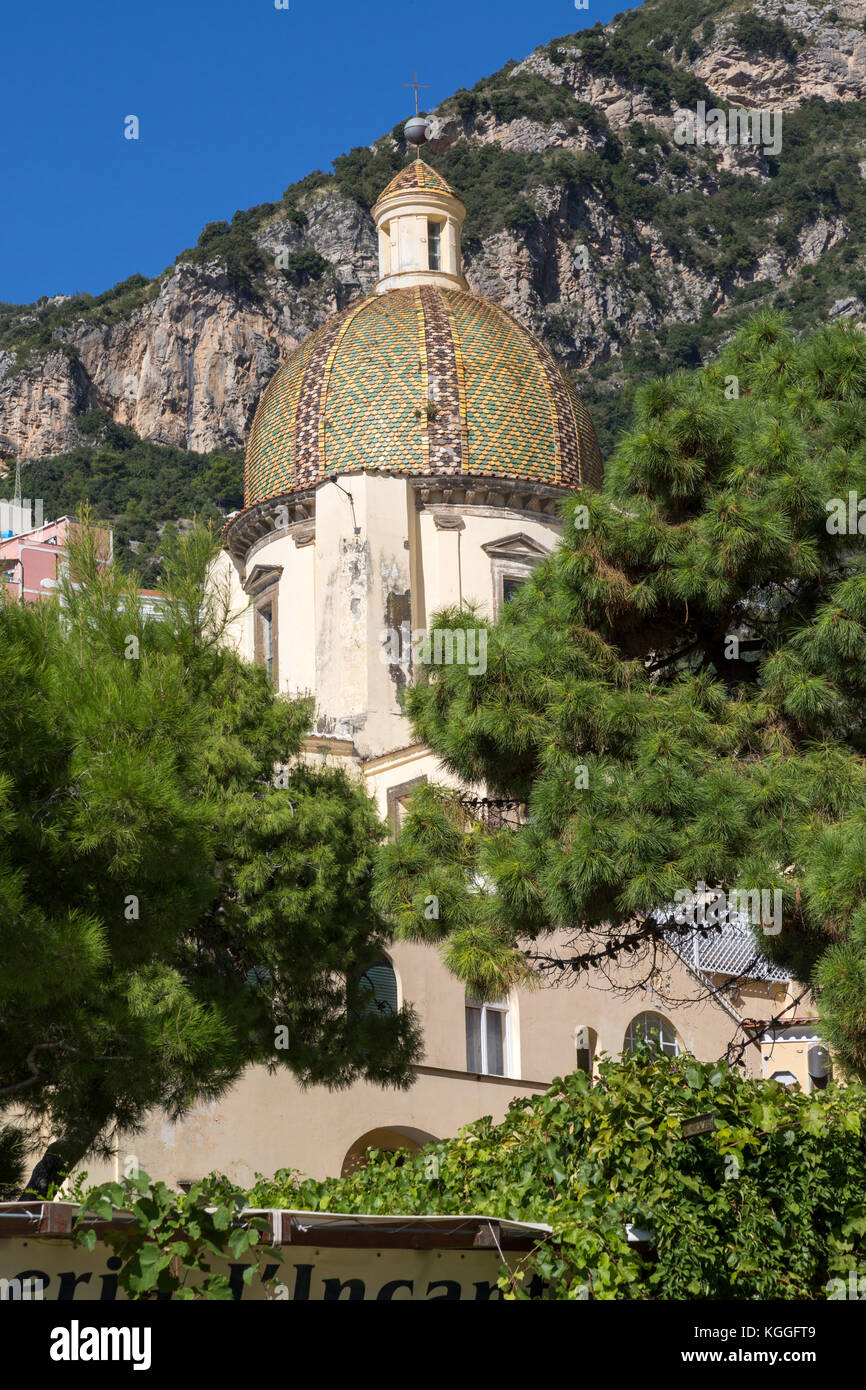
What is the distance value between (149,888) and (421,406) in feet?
54.4

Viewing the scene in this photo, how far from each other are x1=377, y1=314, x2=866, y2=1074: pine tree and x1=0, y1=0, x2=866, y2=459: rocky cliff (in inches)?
2331

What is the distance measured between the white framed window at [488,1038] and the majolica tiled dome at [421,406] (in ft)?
30.4

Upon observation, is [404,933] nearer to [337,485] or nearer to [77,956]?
[77,956]

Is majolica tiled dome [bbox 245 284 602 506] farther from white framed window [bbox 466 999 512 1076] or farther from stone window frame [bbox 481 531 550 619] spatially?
white framed window [bbox 466 999 512 1076]

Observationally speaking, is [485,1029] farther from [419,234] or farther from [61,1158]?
[419,234]

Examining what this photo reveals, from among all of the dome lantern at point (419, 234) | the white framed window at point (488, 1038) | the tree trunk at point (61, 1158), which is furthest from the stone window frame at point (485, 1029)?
the dome lantern at point (419, 234)

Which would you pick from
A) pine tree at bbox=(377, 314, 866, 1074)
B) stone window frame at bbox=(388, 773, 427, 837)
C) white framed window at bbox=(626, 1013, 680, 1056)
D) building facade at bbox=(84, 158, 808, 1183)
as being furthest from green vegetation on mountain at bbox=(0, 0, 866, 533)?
pine tree at bbox=(377, 314, 866, 1074)

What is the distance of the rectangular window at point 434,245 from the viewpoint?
92.5 ft

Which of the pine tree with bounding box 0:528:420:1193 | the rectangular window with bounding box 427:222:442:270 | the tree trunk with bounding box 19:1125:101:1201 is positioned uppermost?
the rectangular window with bounding box 427:222:442:270

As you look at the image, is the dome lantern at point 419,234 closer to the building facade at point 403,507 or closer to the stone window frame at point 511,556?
the building facade at point 403,507

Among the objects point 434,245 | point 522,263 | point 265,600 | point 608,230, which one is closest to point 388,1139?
point 265,600

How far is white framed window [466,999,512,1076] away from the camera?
1709 centimetres
